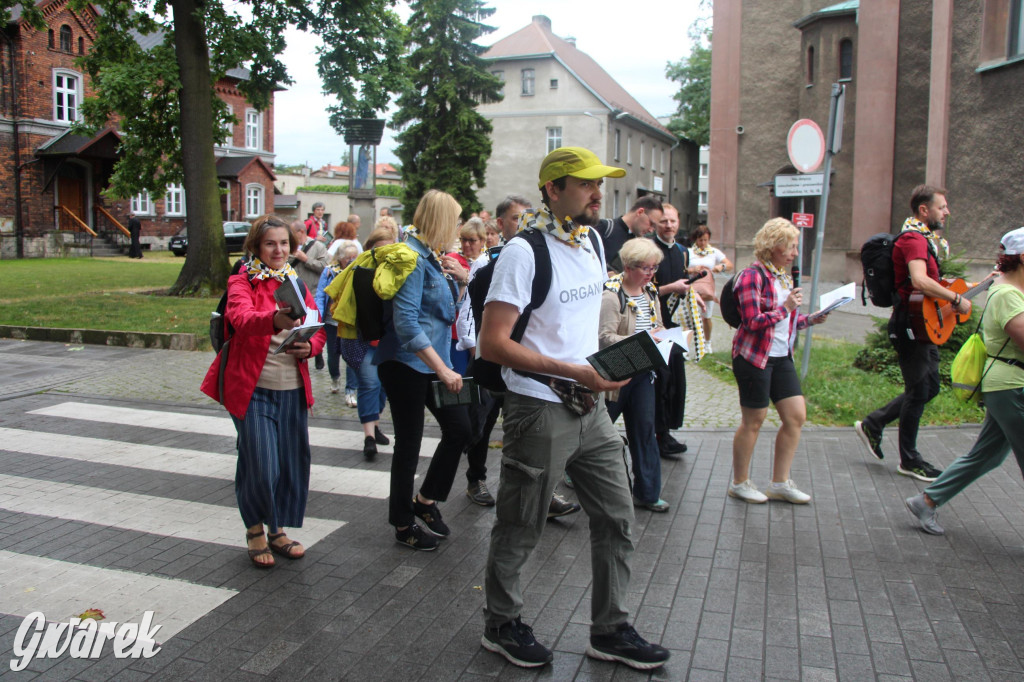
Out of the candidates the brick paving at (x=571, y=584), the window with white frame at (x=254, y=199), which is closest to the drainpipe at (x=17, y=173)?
the window with white frame at (x=254, y=199)

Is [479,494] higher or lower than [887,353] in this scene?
lower

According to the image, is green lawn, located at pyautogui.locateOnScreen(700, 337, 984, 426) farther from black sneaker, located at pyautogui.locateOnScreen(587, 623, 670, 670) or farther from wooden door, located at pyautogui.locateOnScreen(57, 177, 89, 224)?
wooden door, located at pyautogui.locateOnScreen(57, 177, 89, 224)

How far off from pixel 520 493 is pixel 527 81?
5305cm

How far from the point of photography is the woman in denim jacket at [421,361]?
14.7ft

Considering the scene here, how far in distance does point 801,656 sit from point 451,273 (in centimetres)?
284

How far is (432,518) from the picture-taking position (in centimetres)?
509

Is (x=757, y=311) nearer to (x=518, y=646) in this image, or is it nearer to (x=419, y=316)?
(x=419, y=316)

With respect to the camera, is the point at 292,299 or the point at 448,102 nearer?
the point at 292,299

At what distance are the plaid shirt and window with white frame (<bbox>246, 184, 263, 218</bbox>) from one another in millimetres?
44480

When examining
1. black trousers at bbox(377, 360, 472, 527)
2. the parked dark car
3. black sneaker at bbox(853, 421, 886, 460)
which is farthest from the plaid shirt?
the parked dark car

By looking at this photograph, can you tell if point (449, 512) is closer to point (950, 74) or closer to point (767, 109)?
point (950, 74)

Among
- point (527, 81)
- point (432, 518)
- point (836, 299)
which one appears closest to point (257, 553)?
point (432, 518)

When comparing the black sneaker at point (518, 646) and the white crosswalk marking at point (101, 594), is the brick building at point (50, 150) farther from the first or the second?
the black sneaker at point (518, 646)

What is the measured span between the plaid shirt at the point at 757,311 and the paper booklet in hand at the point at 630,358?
2278 millimetres
